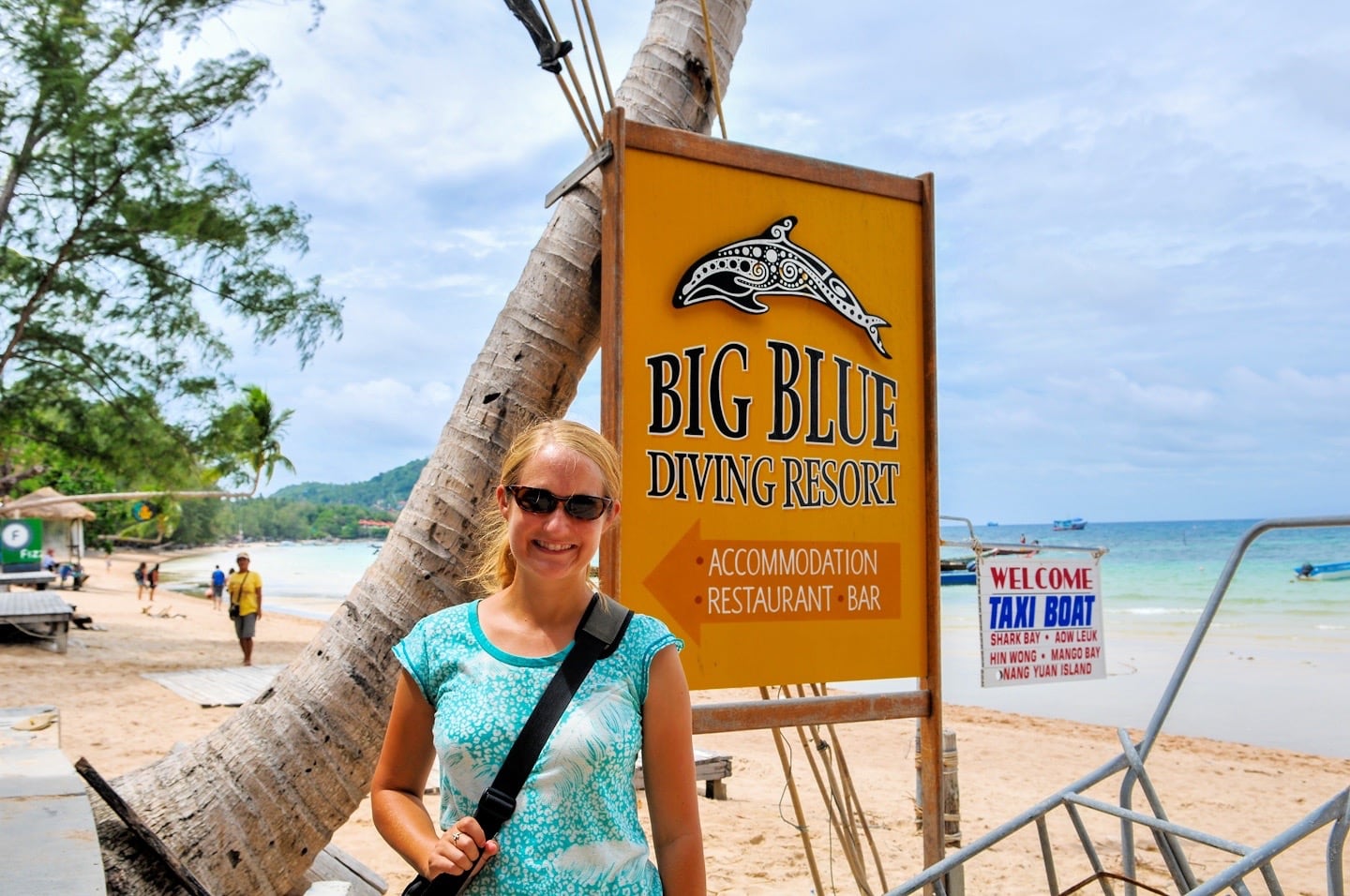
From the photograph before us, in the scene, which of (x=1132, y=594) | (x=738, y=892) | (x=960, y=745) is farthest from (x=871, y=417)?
(x=1132, y=594)

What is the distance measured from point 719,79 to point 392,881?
463 centimetres

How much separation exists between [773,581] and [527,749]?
64.4 inches

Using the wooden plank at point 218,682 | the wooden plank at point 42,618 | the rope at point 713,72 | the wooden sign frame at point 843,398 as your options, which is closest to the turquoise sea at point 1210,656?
the wooden sign frame at point 843,398

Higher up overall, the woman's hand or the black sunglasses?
the black sunglasses

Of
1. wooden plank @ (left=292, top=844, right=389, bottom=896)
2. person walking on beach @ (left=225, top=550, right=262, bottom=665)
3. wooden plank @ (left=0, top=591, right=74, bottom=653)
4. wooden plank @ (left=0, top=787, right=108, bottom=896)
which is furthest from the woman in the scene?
wooden plank @ (left=0, top=591, right=74, bottom=653)

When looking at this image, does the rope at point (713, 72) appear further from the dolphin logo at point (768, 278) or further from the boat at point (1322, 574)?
the boat at point (1322, 574)

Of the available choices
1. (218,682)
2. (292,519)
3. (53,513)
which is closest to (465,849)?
(218,682)

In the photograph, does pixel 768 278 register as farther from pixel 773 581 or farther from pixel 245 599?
pixel 245 599

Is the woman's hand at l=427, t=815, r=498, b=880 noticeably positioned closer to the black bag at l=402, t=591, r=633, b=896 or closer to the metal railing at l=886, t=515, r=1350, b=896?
the black bag at l=402, t=591, r=633, b=896

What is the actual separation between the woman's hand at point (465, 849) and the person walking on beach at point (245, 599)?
14.3 metres

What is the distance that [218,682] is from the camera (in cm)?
1348

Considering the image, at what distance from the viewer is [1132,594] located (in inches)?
1535

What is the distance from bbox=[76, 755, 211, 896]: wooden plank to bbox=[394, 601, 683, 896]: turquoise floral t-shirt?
1.32 m

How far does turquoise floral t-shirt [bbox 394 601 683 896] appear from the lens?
155cm
